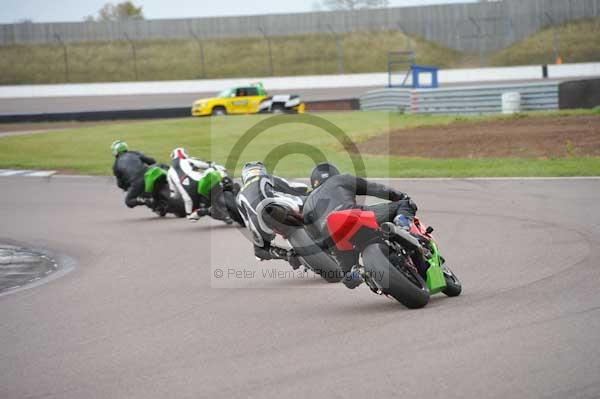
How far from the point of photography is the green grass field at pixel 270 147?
18.7m

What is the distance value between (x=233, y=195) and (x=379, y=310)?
5976 mm

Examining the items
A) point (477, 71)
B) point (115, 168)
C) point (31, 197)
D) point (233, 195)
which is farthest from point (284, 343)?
point (477, 71)

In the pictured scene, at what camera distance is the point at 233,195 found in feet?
→ 42.8

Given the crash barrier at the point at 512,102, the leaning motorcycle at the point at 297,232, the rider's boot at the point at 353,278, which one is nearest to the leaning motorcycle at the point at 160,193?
the leaning motorcycle at the point at 297,232

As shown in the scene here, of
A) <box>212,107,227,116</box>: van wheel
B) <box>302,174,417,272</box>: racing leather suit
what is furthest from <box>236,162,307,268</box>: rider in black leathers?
<box>212,107,227,116</box>: van wheel

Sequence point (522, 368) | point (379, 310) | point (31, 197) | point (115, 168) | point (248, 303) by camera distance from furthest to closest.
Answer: point (31, 197), point (115, 168), point (248, 303), point (379, 310), point (522, 368)

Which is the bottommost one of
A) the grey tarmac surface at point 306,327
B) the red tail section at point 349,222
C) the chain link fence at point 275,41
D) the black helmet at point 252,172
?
the grey tarmac surface at point 306,327

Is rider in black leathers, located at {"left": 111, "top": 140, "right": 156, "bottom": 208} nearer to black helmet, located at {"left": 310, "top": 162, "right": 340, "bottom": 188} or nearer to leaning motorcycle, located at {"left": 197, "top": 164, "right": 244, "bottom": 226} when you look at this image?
leaning motorcycle, located at {"left": 197, "top": 164, "right": 244, "bottom": 226}

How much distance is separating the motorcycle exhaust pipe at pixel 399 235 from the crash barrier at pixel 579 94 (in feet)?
70.7

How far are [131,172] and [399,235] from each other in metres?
8.84

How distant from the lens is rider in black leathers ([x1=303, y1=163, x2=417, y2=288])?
7574mm

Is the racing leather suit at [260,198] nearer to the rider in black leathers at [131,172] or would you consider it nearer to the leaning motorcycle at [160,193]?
the leaning motorcycle at [160,193]

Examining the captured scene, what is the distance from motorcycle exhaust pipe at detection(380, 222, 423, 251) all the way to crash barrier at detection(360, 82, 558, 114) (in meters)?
21.7

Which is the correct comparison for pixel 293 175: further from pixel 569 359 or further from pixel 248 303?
pixel 569 359
